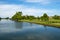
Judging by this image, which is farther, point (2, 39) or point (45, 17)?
point (45, 17)

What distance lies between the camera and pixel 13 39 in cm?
3269

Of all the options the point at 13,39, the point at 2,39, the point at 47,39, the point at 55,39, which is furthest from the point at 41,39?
the point at 2,39

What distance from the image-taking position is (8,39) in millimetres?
32938

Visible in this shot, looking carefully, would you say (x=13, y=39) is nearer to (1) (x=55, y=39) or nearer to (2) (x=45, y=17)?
(1) (x=55, y=39)

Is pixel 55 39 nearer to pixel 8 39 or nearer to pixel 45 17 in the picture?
pixel 8 39

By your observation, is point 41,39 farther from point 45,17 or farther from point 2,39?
point 45,17

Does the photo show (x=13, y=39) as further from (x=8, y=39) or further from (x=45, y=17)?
(x=45, y=17)

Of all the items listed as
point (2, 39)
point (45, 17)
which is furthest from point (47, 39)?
point (45, 17)

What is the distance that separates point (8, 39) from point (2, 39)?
1.45m

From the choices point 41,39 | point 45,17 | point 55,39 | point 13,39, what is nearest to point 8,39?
point 13,39

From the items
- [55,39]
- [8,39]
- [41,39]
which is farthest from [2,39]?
[55,39]

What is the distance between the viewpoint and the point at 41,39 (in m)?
32.4

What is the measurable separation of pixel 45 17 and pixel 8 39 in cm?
8151

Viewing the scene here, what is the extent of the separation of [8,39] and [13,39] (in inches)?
50.1
